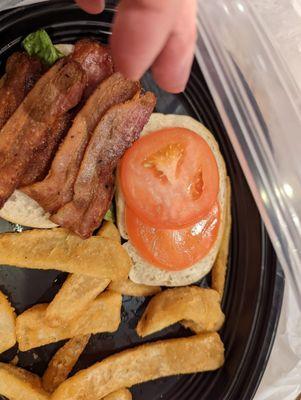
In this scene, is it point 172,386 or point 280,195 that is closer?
point 280,195

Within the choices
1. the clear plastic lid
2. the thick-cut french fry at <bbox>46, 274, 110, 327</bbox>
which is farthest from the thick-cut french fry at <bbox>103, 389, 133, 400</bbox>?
the clear plastic lid

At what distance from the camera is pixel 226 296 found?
2.23 metres

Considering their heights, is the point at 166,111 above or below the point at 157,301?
above

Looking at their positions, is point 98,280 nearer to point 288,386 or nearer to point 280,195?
point 280,195

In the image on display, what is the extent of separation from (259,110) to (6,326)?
4.19 feet

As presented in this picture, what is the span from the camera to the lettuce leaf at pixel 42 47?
1.86 meters

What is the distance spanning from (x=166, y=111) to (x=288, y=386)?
1284 mm

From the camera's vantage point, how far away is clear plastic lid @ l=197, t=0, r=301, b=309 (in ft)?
6.38

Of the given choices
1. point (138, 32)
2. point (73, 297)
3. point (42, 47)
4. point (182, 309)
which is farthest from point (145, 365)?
point (138, 32)

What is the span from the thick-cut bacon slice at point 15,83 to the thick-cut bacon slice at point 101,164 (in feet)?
0.98

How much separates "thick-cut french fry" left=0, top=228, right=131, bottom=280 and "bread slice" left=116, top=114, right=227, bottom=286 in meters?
0.16

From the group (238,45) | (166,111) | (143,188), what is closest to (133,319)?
(143,188)

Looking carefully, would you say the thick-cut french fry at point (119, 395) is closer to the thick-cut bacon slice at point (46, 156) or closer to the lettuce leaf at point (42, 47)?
the thick-cut bacon slice at point (46, 156)

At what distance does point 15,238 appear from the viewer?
1858mm
